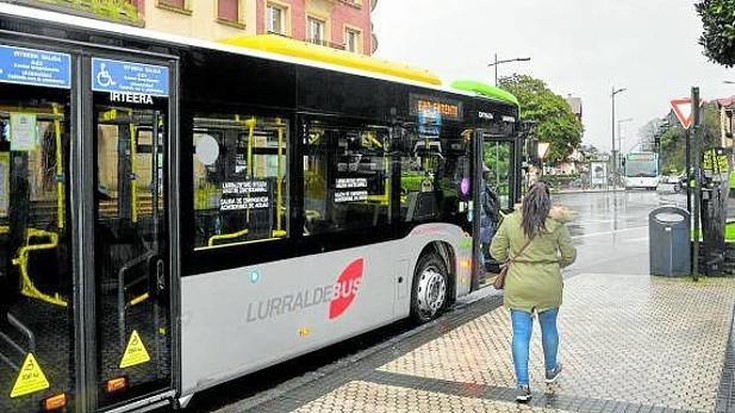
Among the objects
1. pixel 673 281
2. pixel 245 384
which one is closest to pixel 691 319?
pixel 673 281

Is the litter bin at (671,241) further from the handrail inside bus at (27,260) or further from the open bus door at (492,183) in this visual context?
the handrail inside bus at (27,260)

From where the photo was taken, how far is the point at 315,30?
108 feet

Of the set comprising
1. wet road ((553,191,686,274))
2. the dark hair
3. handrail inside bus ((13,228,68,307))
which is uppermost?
the dark hair

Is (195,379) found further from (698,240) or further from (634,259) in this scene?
(634,259)

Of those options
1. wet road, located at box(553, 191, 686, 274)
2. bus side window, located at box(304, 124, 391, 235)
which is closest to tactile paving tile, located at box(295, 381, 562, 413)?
bus side window, located at box(304, 124, 391, 235)

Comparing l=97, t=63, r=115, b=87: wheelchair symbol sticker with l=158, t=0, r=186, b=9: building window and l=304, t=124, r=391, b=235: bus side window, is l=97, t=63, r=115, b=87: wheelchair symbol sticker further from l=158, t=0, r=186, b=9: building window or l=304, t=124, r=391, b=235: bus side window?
l=158, t=0, r=186, b=9: building window

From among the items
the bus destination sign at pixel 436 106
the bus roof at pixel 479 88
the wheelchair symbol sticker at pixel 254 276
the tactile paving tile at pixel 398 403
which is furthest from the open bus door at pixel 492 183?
the wheelchair symbol sticker at pixel 254 276

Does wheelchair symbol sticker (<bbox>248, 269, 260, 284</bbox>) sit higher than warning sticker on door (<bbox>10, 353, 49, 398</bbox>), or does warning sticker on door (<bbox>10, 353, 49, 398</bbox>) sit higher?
wheelchair symbol sticker (<bbox>248, 269, 260, 284</bbox>)

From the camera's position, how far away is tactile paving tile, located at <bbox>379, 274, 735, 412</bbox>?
6512mm

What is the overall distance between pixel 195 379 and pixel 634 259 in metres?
12.1

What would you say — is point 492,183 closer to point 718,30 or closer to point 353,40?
point 718,30

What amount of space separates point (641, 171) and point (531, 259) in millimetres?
67701

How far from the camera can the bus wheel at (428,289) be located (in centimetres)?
909

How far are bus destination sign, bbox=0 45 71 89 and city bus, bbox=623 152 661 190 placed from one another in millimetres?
68585
